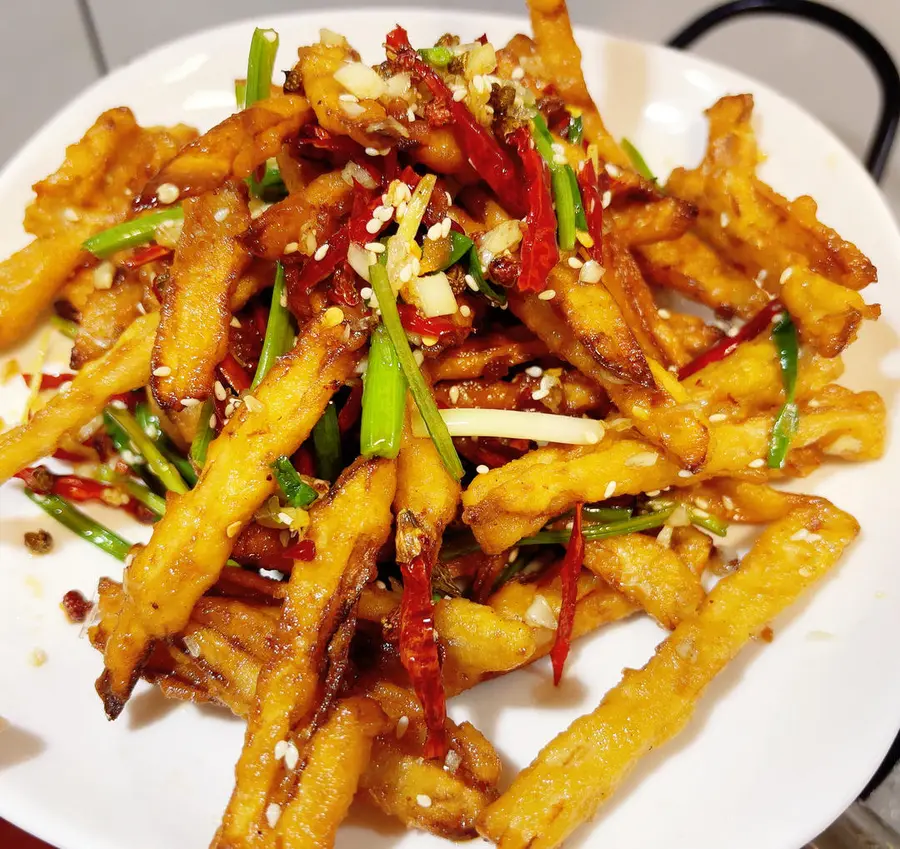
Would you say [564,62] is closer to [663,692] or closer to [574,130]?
[574,130]

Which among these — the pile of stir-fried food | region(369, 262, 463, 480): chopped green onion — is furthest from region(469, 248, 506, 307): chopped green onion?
region(369, 262, 463, 480): chopped green onion

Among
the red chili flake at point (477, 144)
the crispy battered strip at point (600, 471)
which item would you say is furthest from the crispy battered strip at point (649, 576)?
the red chili flake at point (477, 144)

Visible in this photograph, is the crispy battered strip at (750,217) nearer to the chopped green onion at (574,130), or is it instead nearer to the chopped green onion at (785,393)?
the chopped green onion at (785,393)

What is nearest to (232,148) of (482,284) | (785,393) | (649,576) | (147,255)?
(147,255)

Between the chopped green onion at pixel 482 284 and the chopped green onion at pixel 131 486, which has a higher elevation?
the chopped green onion at pixel 482 284

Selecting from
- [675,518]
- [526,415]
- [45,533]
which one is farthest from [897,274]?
[45,533]

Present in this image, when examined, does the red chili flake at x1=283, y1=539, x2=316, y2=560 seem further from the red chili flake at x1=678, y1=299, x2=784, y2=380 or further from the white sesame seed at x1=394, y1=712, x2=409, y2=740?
the red chili flake at x1=678, y1=299, x2=784, y2=380
